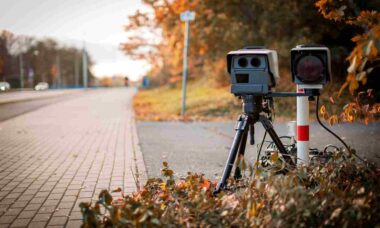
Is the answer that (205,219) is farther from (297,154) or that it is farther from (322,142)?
(322,142)

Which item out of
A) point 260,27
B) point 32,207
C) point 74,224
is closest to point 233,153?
point 74,224

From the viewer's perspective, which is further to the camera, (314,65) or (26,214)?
(26,214)

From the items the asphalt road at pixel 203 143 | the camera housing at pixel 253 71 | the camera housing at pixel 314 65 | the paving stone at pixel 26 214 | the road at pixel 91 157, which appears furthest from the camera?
the asphalt road at pixel 203 143

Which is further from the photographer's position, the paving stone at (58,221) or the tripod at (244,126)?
the paving stone at (58,221)

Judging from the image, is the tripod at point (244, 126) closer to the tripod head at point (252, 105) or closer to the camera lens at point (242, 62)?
the tripod head at point (252, 105)

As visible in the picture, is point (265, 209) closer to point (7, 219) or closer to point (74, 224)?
point (74, 224)

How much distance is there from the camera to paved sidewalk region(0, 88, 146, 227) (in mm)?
4156

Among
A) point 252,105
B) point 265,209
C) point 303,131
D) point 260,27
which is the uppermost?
point 260,27

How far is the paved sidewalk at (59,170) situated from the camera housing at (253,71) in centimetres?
A: 182

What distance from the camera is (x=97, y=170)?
611 centimetres

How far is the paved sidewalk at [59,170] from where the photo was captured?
416 centimetres

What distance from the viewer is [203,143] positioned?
867 centimetres

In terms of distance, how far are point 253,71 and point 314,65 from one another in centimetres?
57

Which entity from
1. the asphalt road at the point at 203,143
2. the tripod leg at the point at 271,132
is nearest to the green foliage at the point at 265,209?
the tripod leg at the point at 271,132
